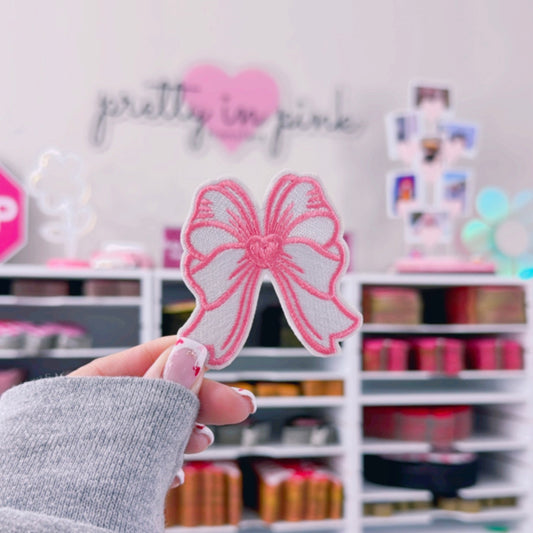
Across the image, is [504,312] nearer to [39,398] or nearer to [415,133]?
[415,133]

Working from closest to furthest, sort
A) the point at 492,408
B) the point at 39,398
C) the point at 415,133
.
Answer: the point at 39,398
the point at 415,133
the point at 492,408

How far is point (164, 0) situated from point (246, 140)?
680mm

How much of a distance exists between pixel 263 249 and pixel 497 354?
209 cm

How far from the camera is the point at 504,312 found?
2381 mm

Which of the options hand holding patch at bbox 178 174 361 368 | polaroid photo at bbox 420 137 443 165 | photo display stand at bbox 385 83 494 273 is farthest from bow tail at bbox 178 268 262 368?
polaroid photo at bbox 420 137 443 165

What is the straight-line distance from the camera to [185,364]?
47 centimetres

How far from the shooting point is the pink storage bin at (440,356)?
7.63 ft

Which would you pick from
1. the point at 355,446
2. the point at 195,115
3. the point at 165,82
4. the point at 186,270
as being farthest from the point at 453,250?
the point at 186,270

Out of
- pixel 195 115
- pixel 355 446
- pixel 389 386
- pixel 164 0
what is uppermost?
pixel 164 0

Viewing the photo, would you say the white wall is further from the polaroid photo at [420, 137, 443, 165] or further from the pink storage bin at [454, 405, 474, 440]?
the pink storage bin at [454, 405, 474, 440]

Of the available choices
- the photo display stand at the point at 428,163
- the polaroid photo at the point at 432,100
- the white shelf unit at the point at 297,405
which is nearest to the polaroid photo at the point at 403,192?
the photo display stand at the point at 428,163

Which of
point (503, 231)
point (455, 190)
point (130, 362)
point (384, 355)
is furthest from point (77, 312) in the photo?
point (130, 362)

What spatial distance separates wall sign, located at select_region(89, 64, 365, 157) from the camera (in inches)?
102

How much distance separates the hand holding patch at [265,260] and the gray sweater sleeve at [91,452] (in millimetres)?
81
